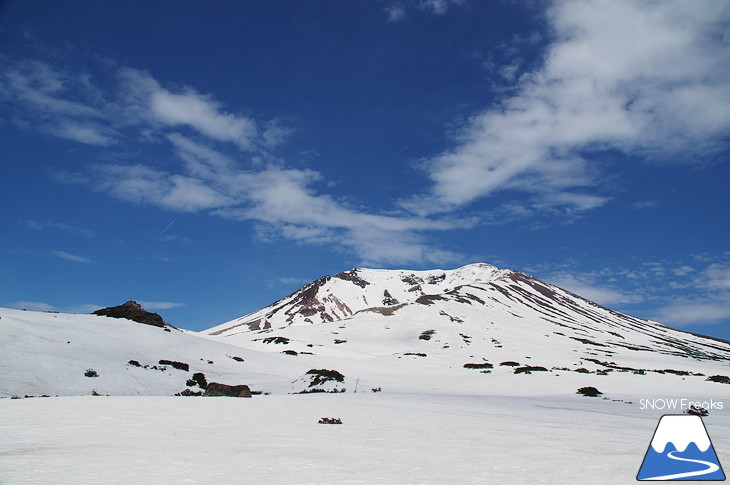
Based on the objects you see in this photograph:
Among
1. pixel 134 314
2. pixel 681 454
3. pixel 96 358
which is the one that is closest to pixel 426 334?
pixel 134 314

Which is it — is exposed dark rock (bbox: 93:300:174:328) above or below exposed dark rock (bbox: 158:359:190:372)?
above

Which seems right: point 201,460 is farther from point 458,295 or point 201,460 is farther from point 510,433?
point 458,295

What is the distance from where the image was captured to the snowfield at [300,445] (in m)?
6.41

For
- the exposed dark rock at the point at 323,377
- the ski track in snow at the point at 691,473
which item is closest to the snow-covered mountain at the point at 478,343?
the exposed dark rock at the point at 323,377

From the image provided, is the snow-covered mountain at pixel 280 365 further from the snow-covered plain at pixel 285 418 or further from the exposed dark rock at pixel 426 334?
the exposed dark rock at pixel 426 334

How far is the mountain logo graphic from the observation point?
6438 mm

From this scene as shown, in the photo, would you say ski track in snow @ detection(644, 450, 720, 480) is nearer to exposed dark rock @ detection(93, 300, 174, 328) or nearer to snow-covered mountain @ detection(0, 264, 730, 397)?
snow-covered mountain @ detection(0, 264, 730, 397)

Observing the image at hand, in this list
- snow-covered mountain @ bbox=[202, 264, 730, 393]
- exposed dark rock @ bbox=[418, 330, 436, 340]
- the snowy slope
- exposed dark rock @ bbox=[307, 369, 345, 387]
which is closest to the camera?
the snowy slope

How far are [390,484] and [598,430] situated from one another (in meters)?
8.72

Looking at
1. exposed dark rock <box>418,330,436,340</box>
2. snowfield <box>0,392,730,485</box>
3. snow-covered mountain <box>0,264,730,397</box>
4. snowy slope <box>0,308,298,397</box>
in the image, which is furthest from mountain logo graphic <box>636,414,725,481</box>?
exposed dark rock <box>418,330,436,340</box>

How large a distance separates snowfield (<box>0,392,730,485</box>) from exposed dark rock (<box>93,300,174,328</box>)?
96.3 ft

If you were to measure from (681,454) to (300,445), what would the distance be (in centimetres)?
668

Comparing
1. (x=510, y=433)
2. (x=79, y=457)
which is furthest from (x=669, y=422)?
(x=79, y=457)

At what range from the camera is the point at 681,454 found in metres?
6.55
